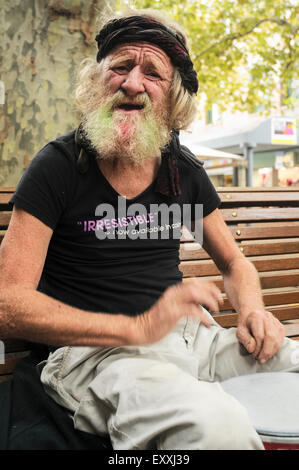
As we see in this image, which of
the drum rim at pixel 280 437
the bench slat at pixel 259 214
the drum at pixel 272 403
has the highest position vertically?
the bench slat at pixel 259 214

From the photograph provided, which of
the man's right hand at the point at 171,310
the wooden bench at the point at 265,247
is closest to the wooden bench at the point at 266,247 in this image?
the wooden bench at the point at 265,247

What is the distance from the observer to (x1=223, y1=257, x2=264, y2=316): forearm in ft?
6.77

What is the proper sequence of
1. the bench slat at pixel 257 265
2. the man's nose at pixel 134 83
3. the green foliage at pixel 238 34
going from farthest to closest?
1. the green foliage at pixel 238 34
2. the bench slat at pixel 257 265
3. the man's nose at pixel 134 83

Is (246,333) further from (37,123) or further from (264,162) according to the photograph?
(264,162)

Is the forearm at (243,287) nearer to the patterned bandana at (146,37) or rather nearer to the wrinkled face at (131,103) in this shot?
the wrinkled face at (131,103)

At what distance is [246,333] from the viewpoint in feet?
6.34

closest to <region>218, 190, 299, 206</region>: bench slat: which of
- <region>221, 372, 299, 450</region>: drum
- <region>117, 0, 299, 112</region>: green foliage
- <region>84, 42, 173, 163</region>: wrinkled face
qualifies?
<region>84, 42, 173, 163</region>: wrinkled face

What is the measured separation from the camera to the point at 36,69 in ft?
9.39

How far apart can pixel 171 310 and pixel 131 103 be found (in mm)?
999

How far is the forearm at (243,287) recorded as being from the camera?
2.06m

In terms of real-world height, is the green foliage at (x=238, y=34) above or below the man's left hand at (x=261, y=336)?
above

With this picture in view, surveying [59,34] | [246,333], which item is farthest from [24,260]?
[59,34]

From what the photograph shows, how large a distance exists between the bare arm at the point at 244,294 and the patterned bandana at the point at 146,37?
2.51ft

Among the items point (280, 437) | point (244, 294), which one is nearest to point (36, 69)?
point (244, 294)
